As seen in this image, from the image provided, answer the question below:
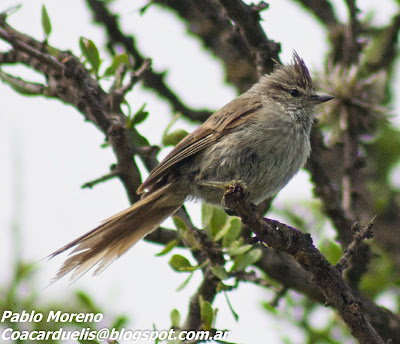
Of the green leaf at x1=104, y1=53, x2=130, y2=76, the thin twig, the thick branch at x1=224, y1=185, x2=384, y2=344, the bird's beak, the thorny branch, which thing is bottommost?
the thick branch at x1=224, y1=185, x2=384, y2=344

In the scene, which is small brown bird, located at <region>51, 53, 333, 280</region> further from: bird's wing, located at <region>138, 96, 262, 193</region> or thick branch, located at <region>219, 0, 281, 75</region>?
thick branch, located at <region>219, 0, 281, 75</region>

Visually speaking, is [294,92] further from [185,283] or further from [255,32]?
[185,283]

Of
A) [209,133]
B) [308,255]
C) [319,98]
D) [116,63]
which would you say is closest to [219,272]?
[308,255]

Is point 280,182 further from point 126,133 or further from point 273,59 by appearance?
point 126,133

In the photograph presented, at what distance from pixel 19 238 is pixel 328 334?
2533mm

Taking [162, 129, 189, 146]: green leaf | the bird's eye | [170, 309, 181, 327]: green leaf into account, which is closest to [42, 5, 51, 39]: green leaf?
[162, 129, 189, 146]: green leaf

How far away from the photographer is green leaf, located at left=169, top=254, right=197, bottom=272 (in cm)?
418

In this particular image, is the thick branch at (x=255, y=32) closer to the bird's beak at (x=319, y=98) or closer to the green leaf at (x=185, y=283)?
the bird's beak at (x=319, y=98)

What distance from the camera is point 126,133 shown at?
4199 mm

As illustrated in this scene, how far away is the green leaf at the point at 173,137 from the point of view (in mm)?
4586

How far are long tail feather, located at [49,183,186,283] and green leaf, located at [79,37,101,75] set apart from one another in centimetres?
103

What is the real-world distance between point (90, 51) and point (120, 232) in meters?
1.29

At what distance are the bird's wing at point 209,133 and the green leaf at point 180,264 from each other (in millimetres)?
553

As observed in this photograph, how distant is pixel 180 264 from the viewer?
421 centimetres
